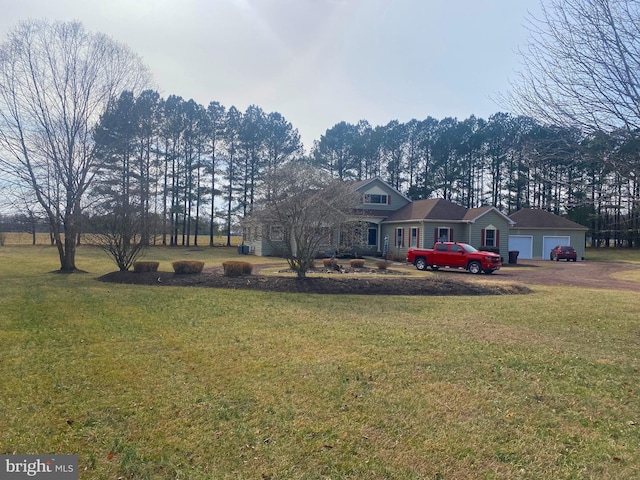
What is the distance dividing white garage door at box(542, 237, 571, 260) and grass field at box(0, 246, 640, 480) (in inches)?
1161

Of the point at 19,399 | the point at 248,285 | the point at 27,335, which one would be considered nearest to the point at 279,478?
the point at 19,399

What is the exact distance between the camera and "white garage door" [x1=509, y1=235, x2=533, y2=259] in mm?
36281

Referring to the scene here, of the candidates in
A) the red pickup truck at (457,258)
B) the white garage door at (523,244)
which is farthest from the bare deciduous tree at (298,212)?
Result: the white garage door at (523,244)

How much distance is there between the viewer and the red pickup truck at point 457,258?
21.0 m

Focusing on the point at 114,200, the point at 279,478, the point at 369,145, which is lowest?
the point at 279,478

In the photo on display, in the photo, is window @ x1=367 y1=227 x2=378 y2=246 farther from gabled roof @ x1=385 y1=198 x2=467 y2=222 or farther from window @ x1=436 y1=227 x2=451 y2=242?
window @ x1=436 y1=227 x2=451 y2=242

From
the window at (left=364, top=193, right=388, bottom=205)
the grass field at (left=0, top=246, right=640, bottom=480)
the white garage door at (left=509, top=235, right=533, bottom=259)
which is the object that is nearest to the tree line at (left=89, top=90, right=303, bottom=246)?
the window at (left=364, top=193, right=388, bottom=205)

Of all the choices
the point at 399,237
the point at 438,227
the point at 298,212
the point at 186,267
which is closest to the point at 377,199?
the point at 399,237

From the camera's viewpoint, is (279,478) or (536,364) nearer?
(279,478)

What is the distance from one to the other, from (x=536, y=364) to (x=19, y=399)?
20.4ft

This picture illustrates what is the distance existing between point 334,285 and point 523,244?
1077 inches

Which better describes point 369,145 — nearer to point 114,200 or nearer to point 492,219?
point 492,219

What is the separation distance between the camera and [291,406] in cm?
443

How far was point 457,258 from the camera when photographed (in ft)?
71.7
